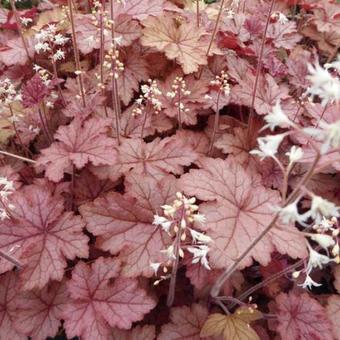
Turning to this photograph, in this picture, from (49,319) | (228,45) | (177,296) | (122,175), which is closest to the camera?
(49,319)

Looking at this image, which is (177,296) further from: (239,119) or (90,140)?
(239,119)

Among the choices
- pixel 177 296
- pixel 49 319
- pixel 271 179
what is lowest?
pixel 177 296

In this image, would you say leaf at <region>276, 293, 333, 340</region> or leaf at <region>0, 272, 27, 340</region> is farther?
leaf at <region>0, 272, 27, 340</region>

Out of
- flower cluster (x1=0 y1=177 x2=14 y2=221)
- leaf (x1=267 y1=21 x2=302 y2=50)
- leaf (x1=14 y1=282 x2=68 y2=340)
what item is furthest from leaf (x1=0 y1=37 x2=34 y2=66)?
leaf (x1=267 y1=21 x2=302 y2=50)

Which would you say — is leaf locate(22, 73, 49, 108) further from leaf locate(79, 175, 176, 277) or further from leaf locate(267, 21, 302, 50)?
leaf locate(267, 21, 302, 50)

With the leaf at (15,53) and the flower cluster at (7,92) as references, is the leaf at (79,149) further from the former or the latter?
the leaf at (15,53)

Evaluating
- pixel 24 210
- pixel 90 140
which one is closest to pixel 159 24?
pixel 90 140

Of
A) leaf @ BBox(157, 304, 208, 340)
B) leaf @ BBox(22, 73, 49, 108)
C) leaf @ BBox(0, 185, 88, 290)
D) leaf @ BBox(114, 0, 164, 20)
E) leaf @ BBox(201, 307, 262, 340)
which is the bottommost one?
leaf @ BBox(157, 304, 208, 340)
